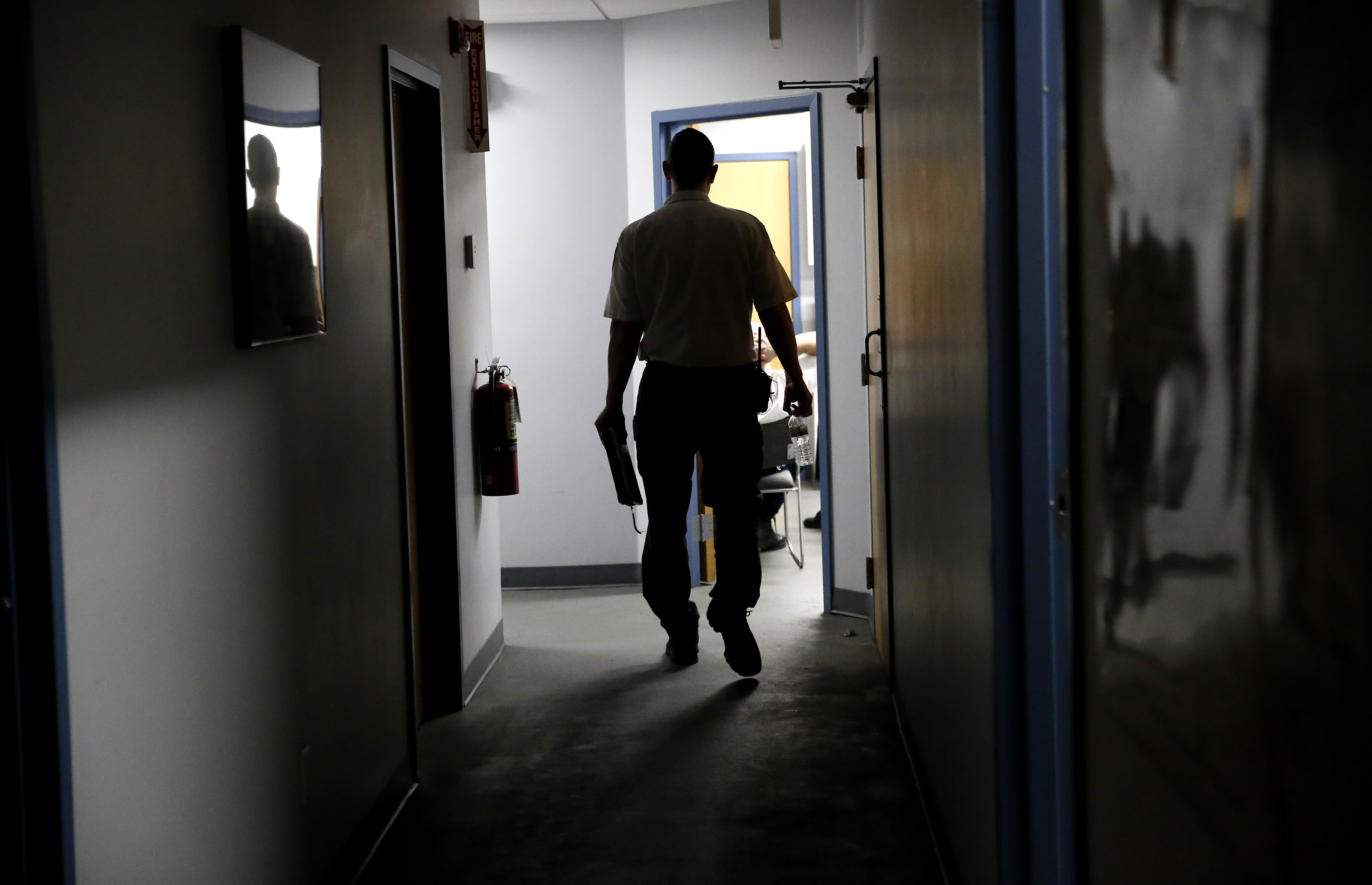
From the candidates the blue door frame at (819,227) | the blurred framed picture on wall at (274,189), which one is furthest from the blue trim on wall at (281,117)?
the blue door frame at (819,227)

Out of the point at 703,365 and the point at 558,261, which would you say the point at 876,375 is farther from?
the point at 558,261

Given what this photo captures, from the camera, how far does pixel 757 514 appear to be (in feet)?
14.4

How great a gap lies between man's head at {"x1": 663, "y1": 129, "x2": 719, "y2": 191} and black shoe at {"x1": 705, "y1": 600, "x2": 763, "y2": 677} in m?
1.47

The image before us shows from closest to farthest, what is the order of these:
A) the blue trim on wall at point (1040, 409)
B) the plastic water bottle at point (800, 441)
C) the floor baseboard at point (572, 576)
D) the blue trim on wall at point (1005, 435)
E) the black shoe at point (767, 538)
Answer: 1. the blue trim on wall at point (1040, 409)
2. the blue trim on wall at point (1005, 435)
3. the floor baseboard at point (572, 576)
4. the plastic water bottle at point (800, 441)
5. the black shoe at point (767, 538)

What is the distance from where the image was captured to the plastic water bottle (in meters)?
6.37

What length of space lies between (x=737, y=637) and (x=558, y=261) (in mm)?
2331

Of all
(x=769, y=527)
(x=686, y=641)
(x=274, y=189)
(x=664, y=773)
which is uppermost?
(x=274, y=189)

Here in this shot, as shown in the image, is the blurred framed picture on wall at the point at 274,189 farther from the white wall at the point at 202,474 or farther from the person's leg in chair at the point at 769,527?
the person's leg in chair at the point at 769,527

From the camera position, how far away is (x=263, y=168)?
93.9 inches

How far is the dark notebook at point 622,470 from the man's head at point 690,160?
0.93 m

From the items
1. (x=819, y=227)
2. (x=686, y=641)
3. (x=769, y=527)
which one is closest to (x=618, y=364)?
(x=686, y=641)

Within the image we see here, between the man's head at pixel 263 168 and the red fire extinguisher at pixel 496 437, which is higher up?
the man's head at pixel 263 168

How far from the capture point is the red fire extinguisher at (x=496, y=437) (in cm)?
454

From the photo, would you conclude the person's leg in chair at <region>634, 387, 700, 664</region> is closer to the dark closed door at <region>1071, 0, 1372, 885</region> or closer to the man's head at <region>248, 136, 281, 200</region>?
the man's head at <region>248, 136, 281, 200</region>
